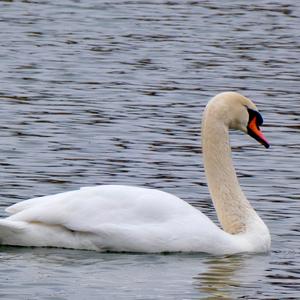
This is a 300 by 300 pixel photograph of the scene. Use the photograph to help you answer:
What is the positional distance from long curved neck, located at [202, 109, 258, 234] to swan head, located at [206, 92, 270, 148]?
49 millimetres

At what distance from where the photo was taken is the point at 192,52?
2300 cm

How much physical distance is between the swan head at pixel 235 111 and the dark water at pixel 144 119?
0.85 meters

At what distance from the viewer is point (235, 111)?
40.1 feet

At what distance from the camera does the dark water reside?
10.7 m

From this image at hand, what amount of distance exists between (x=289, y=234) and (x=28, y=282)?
2.69m

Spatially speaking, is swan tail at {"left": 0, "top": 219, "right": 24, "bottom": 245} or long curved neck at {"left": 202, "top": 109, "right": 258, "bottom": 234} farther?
long curved neck at {"left": 202, "top": 109, "right": 258, "bottom": 234}

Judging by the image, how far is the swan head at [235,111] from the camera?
12.2 metres

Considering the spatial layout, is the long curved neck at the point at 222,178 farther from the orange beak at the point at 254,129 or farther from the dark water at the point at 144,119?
the dark water at the point at 144,119

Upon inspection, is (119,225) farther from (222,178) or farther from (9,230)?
(222,178)

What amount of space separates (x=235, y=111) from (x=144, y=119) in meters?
5.18

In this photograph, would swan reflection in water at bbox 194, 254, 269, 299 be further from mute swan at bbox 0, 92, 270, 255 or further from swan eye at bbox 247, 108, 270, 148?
swan eye at bbox 247, 108, 270, 148

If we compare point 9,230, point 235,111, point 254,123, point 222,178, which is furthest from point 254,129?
point 9,230

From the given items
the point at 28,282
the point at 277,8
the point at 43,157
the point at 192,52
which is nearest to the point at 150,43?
the point at 192,52

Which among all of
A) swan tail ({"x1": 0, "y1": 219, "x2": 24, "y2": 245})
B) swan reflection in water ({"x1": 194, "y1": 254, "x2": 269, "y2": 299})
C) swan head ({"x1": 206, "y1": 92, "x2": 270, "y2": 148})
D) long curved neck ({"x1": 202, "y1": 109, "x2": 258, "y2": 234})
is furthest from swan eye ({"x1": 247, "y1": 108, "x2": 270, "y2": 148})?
swan tail ({"x1": 0, "y1": 219, "x2": 24, "y2": 245})
